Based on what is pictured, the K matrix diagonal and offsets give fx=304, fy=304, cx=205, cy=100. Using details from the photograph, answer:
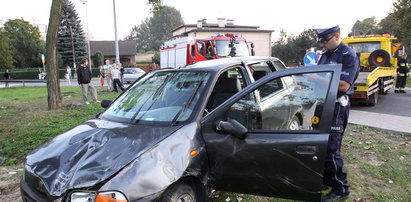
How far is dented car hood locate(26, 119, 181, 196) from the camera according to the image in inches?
94.4

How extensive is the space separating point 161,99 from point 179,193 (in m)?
1.25

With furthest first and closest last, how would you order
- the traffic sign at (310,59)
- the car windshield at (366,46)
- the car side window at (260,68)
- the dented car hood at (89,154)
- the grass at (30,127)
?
the car windshield at (366,46)
the traffic sign at (310,59)
the grass at (30,127)
the car side window at (260,68)
the dented car hood at (89,154)

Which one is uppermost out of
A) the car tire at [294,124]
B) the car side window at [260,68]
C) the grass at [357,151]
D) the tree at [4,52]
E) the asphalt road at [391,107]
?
the tree at [4,52]

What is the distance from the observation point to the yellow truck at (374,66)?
351 inches

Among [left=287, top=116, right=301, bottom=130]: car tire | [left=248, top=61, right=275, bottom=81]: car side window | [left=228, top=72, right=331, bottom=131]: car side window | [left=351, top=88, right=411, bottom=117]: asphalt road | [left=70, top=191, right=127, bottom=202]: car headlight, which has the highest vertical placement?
[left=248, top=61, right=275, bottom=81]: car side window

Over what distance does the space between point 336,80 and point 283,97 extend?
23.7 inches

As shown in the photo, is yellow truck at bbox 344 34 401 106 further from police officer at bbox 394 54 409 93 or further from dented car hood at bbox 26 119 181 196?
dented car hood at bbox 26 119 181 196

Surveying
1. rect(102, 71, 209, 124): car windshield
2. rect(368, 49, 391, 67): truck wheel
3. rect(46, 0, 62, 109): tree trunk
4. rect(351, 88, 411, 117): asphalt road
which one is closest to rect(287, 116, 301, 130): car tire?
rect(102, 71, 209, 124): car windshield

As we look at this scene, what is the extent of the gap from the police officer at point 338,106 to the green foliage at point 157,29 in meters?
90.0

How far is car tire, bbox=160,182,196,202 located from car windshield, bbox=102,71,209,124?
0.65 meters

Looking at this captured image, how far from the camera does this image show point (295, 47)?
38719mm

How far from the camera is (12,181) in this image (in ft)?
14.2


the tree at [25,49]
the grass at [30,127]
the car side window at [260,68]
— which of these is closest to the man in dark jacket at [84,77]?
the grass at [30,127]

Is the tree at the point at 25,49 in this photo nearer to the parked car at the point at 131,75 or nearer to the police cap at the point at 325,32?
the parked car at the point at 131,75
